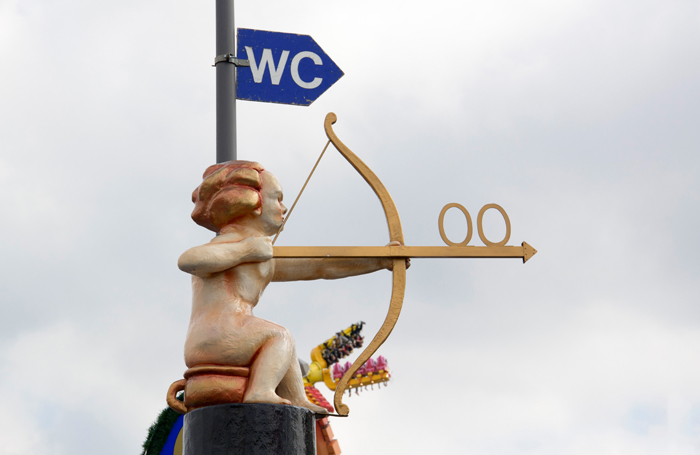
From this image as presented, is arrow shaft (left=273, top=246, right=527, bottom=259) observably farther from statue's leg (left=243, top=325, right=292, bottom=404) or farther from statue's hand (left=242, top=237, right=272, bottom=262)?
statue's leg (left=243, top=325, right=292, bottom=404)

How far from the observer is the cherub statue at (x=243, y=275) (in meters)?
2.88

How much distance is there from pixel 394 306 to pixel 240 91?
132 cm

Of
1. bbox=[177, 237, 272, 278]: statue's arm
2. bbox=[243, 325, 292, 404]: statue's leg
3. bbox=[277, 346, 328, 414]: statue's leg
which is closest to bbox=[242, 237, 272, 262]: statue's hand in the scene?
bbox=[177, 237, 272, 278]: statue's arm

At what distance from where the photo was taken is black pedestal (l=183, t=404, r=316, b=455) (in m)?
2.75

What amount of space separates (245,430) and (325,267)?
0.79 m

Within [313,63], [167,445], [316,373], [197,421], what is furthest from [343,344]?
[197,421]

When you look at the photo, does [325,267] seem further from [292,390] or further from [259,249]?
[292,390]

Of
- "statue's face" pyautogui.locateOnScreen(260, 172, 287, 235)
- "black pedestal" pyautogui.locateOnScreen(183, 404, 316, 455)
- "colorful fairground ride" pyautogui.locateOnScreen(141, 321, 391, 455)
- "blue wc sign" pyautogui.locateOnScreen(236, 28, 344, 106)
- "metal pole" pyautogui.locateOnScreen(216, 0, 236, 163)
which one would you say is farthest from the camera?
"colorful fairground ride" pyautogui.locateOnScreen(141, 321, 391, 455)

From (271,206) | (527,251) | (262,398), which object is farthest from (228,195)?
(527,251)

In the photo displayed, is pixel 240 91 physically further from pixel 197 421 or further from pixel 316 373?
pixel 316 373

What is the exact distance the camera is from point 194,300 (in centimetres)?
305

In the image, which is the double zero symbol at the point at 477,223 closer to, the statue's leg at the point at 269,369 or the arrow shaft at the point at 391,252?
the arrow shaft at the point at 391,252

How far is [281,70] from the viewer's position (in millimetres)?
3768

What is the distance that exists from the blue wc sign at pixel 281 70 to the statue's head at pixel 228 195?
0.69 meters
